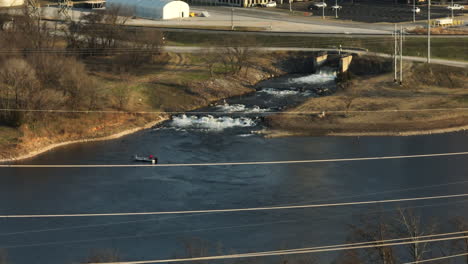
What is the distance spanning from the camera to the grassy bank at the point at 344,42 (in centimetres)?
6836

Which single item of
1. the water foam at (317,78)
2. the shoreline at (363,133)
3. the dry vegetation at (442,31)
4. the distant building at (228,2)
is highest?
the distant building at (228,2)

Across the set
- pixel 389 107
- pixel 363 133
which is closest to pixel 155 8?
pixel 389 107

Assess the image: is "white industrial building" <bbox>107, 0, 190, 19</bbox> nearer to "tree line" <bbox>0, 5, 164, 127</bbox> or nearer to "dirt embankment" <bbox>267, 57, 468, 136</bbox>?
"tree line" <bbox>0, 5, 164, 127</bbox>

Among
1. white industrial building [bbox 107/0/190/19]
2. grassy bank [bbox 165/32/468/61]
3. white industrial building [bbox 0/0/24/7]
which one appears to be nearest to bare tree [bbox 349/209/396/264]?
grassy bank [bbox 165/32/468/61]

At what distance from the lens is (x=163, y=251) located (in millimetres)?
32750

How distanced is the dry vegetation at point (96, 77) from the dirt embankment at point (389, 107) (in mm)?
8520

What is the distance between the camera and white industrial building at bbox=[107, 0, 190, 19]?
86.1m

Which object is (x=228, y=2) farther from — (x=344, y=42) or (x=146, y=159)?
(x=146, y=159)

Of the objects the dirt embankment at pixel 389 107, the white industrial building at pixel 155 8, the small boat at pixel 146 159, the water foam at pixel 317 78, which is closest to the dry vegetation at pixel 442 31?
the water foam at pixel 317 78

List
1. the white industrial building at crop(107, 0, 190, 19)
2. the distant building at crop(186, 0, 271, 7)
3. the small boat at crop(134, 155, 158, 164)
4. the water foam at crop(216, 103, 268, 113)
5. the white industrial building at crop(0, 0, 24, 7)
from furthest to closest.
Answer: the distant building at crop(186, 0, 271, 7) → the white industrial building at crop(0, 0, 24, 7) → the white industrial building at crop(107, 0, 190, 19) → the water foam at crop(216, 103, 268, 113) → the small boat at crop(134, 155, 158, 164)

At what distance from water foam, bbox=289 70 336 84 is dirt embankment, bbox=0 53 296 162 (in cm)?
279

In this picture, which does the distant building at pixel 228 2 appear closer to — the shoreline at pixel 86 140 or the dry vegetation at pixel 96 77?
the dry vegetation at pixel 96 77

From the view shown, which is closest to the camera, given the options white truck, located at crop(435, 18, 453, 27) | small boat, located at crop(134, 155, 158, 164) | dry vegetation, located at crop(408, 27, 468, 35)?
small boat, located at crop(134, 155, 158, 164)

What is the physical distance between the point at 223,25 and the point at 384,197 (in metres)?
46.5
